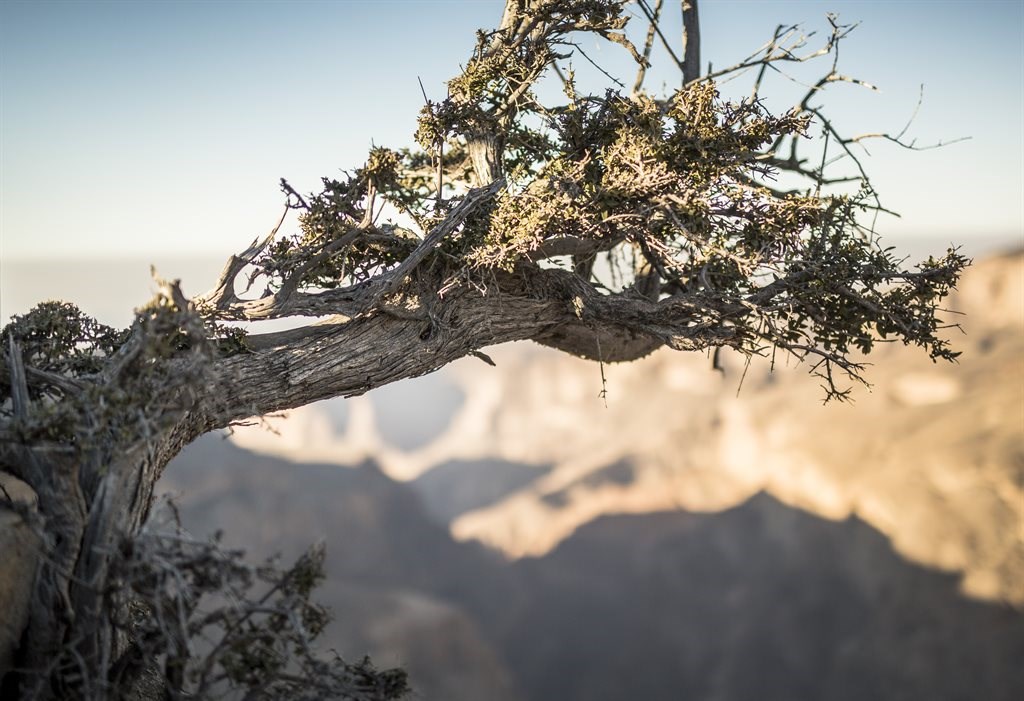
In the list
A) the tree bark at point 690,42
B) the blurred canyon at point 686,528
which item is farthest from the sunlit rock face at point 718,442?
the tree bark at point 690,42

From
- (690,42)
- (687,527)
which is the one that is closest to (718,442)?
(687,527)

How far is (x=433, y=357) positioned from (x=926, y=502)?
2151 centimetres

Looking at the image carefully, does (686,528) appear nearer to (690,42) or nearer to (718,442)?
(718,442)

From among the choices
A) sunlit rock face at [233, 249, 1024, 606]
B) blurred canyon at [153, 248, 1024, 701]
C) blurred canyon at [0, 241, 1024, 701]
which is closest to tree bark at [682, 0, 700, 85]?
sunlit rock face at [233, 249, 1024, 606]

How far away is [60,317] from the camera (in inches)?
249

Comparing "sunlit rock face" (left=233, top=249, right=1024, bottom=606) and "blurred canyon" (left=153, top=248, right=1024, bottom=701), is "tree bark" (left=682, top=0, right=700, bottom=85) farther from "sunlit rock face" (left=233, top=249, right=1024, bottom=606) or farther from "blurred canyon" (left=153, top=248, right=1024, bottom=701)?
"blurred canyon" (left=153, top=248, right=1024, bottom=701)

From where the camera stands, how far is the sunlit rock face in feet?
75.4

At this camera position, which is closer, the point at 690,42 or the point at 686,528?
the point at 690,42

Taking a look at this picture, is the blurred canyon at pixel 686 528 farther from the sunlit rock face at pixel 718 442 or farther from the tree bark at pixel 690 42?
the tree bark at pixel 690 42

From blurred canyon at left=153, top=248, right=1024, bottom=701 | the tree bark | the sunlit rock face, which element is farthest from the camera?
the sunlit rock face

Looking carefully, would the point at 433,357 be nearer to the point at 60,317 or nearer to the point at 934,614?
the point at 60,317

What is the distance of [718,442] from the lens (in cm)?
3098

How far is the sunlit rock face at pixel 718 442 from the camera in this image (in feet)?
75.4

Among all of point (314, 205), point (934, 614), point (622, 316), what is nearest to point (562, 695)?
point (934, 614)
